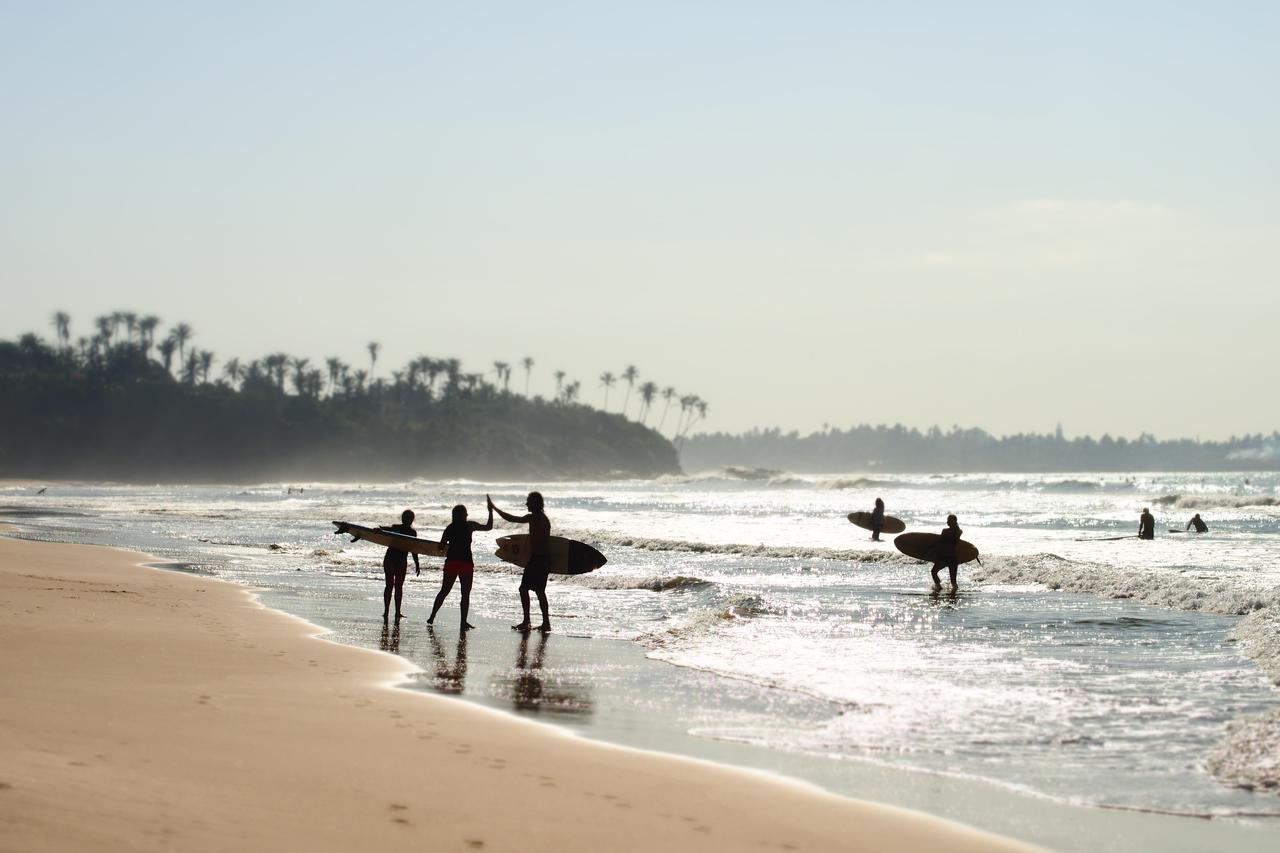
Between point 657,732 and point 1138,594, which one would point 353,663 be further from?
point 1138,594

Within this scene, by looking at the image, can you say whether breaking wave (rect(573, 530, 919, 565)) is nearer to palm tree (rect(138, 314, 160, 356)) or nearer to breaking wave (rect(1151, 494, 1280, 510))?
breaking wave (rect(1151, 494, 1280, 510))

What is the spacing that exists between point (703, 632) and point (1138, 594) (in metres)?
9.80

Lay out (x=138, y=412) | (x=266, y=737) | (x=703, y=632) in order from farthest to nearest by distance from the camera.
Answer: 1. (x=138, y=412)
2. (x=703, y=632)
3. (x=266, y=737)

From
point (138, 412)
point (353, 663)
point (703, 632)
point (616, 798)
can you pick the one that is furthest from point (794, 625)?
point (138, 412)

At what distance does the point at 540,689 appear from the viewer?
10289 millimetres

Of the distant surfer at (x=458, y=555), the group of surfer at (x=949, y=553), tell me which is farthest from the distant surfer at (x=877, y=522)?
the distant surfer at (x=458, y=555)

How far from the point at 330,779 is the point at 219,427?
163 metres

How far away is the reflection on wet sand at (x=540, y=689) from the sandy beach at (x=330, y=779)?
0.68 m

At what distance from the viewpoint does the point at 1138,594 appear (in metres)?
20.5

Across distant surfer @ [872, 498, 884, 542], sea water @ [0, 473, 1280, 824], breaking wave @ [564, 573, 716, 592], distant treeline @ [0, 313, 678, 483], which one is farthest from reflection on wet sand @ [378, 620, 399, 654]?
distant treeline @ [0, 313, 678, 483]

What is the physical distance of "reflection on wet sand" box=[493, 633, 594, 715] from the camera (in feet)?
31.0

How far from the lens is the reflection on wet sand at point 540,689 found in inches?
372

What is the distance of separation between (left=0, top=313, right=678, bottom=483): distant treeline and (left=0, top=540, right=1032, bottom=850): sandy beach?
139415mm

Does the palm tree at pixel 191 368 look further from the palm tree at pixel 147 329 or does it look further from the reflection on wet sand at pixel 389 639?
the reflection on wet sand at pixel 389 639
